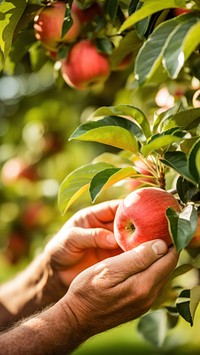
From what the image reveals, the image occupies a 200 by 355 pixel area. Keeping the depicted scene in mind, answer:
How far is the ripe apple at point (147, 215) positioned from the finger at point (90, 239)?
0.28 m

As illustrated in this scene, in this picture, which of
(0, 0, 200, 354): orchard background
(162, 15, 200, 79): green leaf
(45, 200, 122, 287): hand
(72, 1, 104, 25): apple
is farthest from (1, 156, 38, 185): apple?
(162, 15, 200, 79): green leaf

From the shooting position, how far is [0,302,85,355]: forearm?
1.40 metres

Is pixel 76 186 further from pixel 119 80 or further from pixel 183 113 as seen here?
pixel 119 80

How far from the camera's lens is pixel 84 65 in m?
1.71

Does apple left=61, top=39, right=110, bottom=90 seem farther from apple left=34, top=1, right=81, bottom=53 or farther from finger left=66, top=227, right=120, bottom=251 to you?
finger left=66, top=227, right=120, bottom=251

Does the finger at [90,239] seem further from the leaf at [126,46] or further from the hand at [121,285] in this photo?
the leaf at [126,46]

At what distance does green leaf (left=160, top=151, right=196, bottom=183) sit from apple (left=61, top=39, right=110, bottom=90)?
0.57m

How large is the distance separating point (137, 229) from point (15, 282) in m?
0.98

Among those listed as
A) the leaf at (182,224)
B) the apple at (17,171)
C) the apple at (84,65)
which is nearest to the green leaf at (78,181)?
the leaf at (182,224)

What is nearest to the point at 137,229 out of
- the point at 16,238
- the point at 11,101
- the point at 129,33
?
the point at 129,33

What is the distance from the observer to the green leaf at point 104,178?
3.93 ft

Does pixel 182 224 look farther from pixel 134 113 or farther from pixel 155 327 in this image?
pixel 155 327

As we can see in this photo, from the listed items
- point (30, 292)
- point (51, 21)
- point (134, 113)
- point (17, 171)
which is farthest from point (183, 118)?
point (17, 171)

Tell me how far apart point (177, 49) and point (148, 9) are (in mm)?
117
